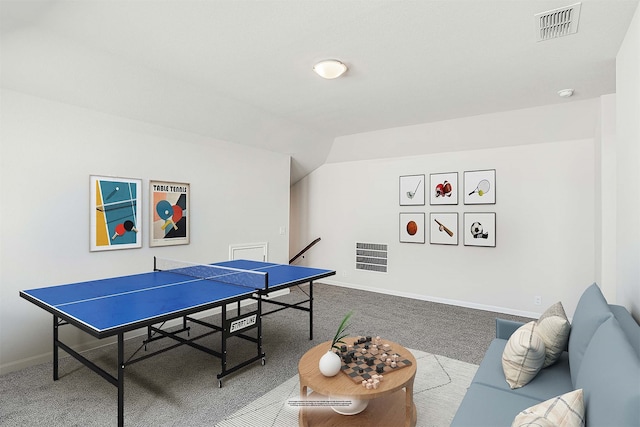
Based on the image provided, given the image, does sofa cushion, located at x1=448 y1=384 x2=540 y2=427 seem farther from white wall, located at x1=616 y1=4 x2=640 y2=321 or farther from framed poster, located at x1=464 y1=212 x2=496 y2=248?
framed poster, located at x1=464 y1=212 x2=496 y2=248

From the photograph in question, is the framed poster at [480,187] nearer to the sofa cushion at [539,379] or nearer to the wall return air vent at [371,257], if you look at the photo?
the wall return air vent at [371,257]

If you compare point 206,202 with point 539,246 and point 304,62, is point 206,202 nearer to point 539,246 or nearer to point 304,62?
point 304,62

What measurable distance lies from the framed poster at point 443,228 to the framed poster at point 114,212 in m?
4.20

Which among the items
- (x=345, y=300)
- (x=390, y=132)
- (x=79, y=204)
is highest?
(x=390, y=132)

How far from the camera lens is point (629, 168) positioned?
91.7 inches

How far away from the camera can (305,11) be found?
2299mm

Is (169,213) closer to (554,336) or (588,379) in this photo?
(554,336)

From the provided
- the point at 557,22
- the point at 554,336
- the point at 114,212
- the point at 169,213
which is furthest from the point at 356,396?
the point at 169,213

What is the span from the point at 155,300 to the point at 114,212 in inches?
66.1

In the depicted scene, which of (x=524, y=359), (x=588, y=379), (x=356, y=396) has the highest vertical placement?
(x=588, y=379)

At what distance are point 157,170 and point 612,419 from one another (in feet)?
14.2

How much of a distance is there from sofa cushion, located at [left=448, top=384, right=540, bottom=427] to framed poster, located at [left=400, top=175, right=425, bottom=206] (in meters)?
4.02

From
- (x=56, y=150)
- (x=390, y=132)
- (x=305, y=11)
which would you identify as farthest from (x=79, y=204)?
(x=390, y=132)

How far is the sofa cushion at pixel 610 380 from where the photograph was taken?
1.01 m
